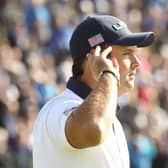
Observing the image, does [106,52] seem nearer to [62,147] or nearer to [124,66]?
[124,66]

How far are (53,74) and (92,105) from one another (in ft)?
28.2

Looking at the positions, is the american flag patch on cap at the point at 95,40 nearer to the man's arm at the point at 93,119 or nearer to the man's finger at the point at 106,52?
the man's finger at the point at 106,52

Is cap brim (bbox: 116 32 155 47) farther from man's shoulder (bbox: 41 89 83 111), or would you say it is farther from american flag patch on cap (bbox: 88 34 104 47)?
man's shoulder (bbox: 41 89 83 111)

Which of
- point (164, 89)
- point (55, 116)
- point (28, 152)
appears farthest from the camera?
point (164, 89)

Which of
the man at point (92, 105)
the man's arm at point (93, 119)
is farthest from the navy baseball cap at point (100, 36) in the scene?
the man's arm at point (93, 119)

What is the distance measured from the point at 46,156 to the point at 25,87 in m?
7.23

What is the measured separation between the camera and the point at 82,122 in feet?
12.6

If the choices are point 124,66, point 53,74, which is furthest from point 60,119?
point 53,74

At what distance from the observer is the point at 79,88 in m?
4.41

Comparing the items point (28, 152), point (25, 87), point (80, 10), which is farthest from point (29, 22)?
point (28, 152)

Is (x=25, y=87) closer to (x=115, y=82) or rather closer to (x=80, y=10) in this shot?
(x=80, y=10)

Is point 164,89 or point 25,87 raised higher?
point 25,87

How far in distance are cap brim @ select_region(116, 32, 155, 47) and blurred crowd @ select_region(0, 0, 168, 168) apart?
550cm

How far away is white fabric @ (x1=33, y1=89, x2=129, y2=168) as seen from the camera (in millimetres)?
4082
